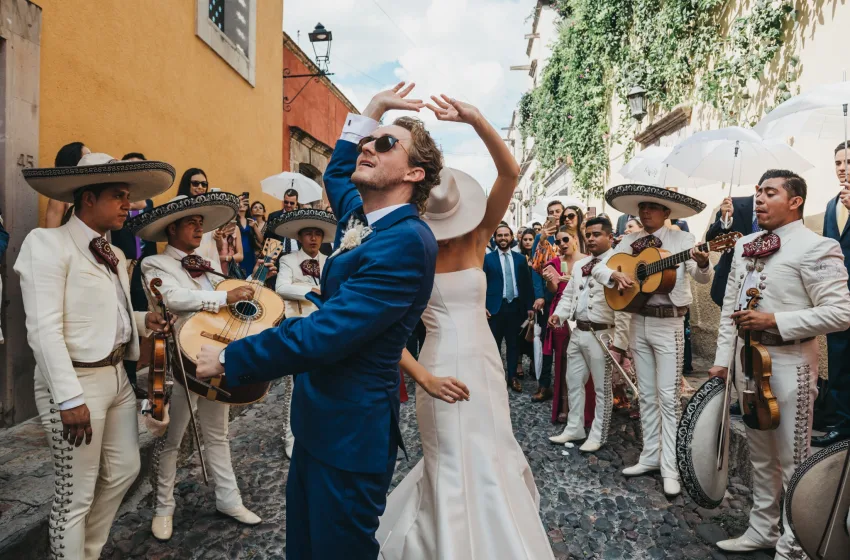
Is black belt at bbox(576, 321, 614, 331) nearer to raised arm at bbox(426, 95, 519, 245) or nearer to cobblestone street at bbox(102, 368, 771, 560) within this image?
cobblestone street at bbox(102, 368, 771, 560)

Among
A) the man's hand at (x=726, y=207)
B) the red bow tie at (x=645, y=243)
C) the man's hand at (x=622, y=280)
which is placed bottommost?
the man's hand at (x=622, y=280)

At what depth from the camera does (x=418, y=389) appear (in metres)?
3.03

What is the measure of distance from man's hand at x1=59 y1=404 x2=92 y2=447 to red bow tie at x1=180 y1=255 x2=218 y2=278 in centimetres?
131

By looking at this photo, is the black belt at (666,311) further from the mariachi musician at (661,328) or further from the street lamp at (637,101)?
the street lamp at (637,101)

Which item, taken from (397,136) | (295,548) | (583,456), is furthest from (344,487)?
(583,456)

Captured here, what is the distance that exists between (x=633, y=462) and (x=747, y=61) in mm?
5474

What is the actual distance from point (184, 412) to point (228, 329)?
71 cm

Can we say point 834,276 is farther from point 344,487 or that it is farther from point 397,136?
point 344,487

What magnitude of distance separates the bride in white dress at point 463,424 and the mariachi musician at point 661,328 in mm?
2073

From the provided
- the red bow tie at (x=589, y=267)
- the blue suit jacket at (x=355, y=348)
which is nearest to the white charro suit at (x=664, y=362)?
the red bow tie at (x=589, y=267)

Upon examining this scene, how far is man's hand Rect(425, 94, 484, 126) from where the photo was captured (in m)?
2.53

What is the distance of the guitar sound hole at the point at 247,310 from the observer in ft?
11.9

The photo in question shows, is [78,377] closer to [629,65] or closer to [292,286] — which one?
[292,286]

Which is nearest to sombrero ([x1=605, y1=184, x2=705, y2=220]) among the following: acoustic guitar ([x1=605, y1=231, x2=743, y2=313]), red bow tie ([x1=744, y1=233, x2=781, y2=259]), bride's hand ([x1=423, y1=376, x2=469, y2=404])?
acoustic guitar ([x1=605, y1=231, x2=743, y2=313])
